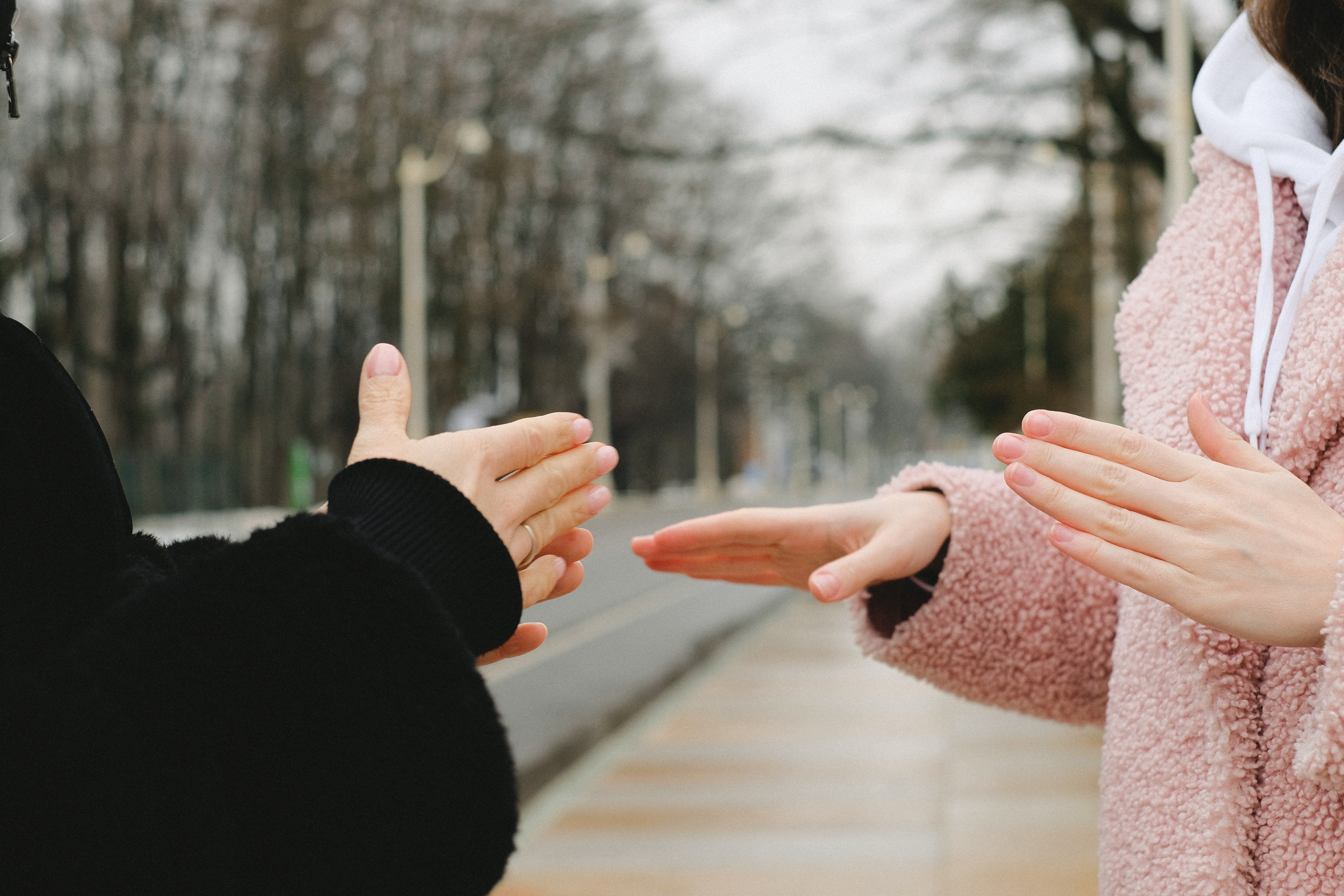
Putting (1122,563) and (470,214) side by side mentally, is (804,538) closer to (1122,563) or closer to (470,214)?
(1122,563)

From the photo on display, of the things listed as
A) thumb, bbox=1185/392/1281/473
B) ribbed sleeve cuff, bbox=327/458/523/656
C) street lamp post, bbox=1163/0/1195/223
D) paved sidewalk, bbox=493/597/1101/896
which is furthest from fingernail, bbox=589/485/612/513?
street lamp post, bbox=1163/0/1195/223

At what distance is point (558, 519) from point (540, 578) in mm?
60

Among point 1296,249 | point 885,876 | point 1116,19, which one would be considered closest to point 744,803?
point 885,876

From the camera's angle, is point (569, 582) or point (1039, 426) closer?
point (1039, 426)

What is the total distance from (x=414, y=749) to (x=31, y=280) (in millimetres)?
23690

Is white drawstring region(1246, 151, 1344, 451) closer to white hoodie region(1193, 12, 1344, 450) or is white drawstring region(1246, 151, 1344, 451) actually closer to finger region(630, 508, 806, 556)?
white hoodie region(1193, 12, 1344, 450)

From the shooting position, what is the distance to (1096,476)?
1.23m

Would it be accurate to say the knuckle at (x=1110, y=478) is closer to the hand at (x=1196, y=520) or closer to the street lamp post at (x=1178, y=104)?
the hand at (x=1196, y=520)

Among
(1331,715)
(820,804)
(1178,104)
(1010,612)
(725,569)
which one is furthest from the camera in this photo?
(1178,104)

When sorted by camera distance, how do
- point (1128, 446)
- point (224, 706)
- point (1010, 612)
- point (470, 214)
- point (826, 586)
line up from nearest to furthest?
1. point (224, 706)
2. point (1128, 446)
3. point (826, 586)
4. point (1010, 612)
5. point (470, 214)

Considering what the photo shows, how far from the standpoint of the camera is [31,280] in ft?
72.7

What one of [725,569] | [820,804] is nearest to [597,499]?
[725,569]

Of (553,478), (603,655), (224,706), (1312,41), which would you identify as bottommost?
(603,655)

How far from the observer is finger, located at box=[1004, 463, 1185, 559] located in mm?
1197
